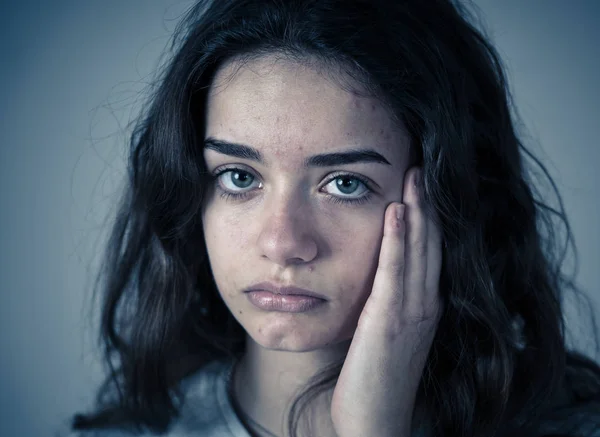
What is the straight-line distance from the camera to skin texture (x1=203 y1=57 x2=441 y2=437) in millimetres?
1296

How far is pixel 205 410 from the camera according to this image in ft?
5.53

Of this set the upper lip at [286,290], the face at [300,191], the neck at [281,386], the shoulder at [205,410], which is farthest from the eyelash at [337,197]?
the shoulder at [205,410]

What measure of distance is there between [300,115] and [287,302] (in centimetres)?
44

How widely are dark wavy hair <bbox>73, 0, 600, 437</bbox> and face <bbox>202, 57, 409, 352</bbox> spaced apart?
71mm

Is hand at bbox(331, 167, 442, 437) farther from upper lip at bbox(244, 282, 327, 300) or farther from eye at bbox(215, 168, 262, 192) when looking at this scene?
eye at bbox(215, 168, 262, 192)

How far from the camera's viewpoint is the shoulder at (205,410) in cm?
163

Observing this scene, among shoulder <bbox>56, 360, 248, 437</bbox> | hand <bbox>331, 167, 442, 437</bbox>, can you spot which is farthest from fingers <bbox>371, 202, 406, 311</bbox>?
shoulder <bbox>56, 360, 248, 437</bbox>

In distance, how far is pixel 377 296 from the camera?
137 centimetres

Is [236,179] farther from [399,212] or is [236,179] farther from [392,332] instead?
[392,332]

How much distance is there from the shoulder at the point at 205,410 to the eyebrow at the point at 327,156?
750 millimetres

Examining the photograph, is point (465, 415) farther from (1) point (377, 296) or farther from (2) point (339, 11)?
(2) point (339, 11)

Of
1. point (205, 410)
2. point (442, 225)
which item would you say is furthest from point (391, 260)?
point (205, 410)

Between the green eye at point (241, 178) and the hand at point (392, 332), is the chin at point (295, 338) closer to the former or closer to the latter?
the hand at point (392, 332)

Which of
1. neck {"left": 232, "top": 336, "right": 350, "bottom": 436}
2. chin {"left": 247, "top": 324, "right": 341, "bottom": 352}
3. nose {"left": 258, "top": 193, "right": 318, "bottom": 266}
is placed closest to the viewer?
nose {"left": 258, "top": 193, "right": 318, "bottom": 266}
